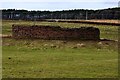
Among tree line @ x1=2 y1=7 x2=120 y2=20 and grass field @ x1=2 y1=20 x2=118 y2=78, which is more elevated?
tree line @ x1=2 y1=7 x2=120 y2=20

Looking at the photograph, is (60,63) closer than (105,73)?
No

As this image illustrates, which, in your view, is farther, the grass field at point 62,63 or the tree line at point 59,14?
the tree line at point 59,14

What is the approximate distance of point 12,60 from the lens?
69.1 ft

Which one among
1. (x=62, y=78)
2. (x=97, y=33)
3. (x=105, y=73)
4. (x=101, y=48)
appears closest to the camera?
(x=62, y=78)

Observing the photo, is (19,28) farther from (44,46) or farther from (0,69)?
(0,69)

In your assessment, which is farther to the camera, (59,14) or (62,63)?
(59,14)

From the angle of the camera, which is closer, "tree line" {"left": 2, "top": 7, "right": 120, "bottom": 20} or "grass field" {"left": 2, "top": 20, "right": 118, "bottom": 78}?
"grass field" {"left": 2, "top": 20, "right": 118, "bottom": 78}

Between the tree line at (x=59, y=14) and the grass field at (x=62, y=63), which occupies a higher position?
the tree line at (x=59, y=14)

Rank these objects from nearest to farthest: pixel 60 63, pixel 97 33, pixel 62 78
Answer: pixel 62 78
pixel 60 63
pixel 97 33

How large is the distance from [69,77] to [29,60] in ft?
18.3

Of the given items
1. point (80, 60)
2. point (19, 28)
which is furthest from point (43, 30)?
point (80, 60)

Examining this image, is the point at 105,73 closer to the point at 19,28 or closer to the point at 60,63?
the point at 60,63

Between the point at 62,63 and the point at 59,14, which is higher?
the point at 59,14

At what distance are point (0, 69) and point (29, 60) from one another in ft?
12.0
